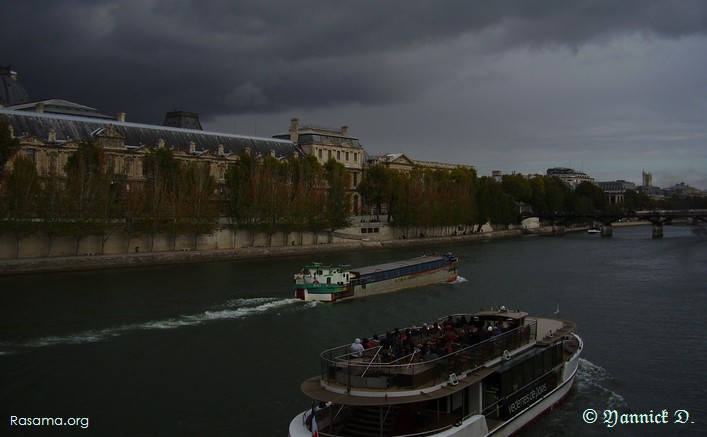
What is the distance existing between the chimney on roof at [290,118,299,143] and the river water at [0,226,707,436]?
6096 cm

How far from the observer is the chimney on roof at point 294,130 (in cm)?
11793

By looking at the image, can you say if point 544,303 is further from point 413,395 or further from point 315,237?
point 315,237

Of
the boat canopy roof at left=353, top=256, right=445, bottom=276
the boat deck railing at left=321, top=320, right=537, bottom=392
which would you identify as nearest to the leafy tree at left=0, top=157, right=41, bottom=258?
the boat canopy roof at left=353, top=256, right=445, bottom=276

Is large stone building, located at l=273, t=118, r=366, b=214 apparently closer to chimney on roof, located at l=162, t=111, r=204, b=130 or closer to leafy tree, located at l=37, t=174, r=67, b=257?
chimney on roof, located at l=162, t=111, r=204, b=130

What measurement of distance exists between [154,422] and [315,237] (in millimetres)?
63619

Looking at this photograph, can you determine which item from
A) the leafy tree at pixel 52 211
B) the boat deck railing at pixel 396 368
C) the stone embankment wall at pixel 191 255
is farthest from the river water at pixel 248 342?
the leafy tree at pixel 52 211

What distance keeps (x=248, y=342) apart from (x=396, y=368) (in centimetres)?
1514

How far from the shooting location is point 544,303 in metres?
42.7

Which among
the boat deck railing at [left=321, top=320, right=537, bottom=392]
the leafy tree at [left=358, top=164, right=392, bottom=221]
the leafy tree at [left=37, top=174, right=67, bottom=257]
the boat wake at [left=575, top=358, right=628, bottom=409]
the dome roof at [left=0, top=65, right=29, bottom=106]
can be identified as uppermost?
the dome roof at [left=0, top=65, right=29, bottom=106]

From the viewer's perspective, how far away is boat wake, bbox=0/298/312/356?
30266 mm

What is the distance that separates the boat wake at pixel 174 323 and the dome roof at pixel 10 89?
268 ft

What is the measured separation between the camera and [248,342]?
103ft

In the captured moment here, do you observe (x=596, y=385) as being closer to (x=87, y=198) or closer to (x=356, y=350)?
(x=356, y=350)

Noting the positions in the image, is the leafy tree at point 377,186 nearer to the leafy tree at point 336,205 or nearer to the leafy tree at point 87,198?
the leafy tree at point 336,205
